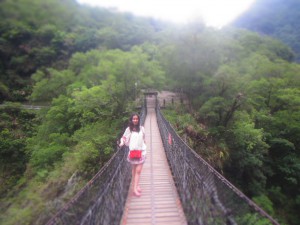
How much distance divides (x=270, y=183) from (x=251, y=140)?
632 centimetres

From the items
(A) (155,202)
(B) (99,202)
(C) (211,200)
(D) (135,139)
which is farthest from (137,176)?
(C) (211,200)

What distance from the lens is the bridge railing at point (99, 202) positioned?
2.44 m

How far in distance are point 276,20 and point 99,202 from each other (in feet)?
291

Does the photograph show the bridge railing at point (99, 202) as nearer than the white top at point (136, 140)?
Yes

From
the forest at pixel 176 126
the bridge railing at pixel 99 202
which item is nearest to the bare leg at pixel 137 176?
the bridge railing at pixel 99 202

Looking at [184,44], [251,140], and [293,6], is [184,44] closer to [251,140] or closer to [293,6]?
[251,140]

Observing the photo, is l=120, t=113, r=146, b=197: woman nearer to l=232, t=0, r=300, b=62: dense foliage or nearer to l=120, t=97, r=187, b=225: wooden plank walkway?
l=120, t=97, r=187, b=225: wooden plank walkway

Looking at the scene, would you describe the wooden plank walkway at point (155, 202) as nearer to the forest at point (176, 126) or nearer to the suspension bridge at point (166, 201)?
the suspension bridge at point (166, 201)

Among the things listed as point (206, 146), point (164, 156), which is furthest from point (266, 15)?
point (164, 156)

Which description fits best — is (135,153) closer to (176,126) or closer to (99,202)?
(99,202)

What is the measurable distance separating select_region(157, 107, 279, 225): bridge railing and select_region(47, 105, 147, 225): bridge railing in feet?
3.76

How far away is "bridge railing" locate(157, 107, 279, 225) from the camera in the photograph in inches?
101

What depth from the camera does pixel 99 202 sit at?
3096mm

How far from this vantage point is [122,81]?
1698 cm
